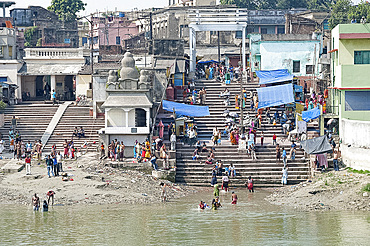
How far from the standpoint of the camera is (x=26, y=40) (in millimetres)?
77562

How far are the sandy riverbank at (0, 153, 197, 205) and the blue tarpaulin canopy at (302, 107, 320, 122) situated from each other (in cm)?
848

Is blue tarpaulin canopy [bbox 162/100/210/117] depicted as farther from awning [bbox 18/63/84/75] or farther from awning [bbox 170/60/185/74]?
awning [bbox 18/63/84/75]

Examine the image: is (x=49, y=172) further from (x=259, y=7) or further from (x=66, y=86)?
(x=259, y=7)

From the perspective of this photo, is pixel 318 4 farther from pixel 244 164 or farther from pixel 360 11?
pixel 244 164

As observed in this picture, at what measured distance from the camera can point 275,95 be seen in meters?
45.8

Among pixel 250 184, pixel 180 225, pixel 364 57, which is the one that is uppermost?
pixel 364 57

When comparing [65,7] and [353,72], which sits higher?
[65,7]

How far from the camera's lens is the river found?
26.6 metres

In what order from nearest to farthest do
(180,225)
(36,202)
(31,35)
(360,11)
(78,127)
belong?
1. (180,225)
2. (36,202)
3. (78,127)
4. (360,11)
5. (31,35)

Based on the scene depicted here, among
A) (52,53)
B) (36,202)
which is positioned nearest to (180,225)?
(36,202)

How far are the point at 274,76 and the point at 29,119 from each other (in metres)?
15.4

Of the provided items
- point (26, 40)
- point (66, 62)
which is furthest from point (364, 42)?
point (26, 40)

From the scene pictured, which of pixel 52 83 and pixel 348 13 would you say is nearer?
pixel 52 83

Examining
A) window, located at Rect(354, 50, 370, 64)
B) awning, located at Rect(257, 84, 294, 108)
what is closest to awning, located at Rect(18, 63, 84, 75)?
awning, located at Rect(257, 84, 294, 108)
